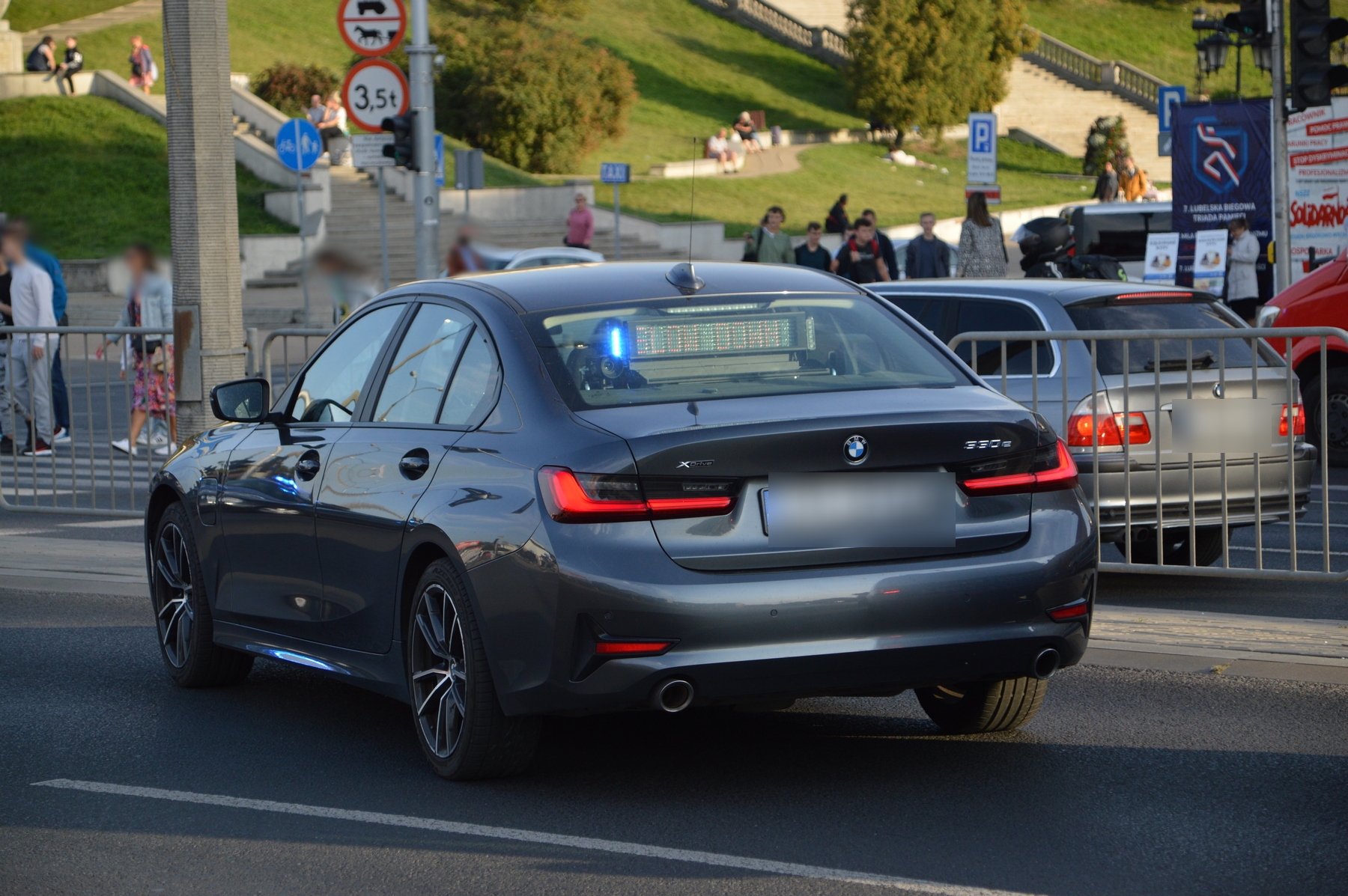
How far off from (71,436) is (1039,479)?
745 cm

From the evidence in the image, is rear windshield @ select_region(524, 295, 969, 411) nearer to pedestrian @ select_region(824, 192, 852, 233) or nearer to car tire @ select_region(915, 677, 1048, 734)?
car tire @ select_region(915, 677, 1048, 734)

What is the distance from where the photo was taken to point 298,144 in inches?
991

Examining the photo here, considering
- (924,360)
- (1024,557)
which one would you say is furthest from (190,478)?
(1024,557)

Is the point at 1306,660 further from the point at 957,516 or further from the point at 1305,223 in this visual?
the point at 1305,223

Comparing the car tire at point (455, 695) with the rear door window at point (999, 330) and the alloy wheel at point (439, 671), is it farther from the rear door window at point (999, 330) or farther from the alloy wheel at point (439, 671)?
the rear door window at point (999, 330)

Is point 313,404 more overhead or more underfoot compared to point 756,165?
more underfoot

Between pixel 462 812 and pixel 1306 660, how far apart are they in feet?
11.7

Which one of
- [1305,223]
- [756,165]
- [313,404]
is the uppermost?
[756,165]

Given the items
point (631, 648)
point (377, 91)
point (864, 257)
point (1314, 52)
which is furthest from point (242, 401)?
point (864, 257)

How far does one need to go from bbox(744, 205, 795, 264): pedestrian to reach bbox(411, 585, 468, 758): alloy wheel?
15697 millimetres

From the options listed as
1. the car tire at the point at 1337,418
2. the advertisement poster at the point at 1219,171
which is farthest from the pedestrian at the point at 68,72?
the car tire at the point at 1337,418

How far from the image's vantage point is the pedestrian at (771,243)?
21.1 metres

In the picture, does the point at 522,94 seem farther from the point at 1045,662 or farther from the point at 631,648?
the point at 631,648

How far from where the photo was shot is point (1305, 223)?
1925cm
